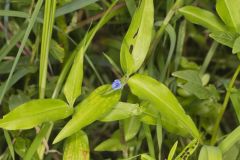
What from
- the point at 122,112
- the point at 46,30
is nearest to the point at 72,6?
the point at 46,30

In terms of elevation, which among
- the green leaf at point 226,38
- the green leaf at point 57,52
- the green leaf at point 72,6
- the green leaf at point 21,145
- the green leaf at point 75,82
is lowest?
the green leaf at point 21,145

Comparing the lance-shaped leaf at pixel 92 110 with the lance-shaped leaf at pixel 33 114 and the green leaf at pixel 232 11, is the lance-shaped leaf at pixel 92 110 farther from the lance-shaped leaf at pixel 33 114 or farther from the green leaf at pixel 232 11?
the green leaf at pixel 232 11

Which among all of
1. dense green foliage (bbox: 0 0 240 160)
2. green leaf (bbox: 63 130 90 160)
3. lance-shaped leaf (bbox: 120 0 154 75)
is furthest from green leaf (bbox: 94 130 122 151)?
lance-shaped leaf (bbox: 120 0 154 75)

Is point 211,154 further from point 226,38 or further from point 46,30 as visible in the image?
point 46,30

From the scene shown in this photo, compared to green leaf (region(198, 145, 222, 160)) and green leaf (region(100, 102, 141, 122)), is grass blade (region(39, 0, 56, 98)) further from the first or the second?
green leaf (region(198, 145, 222, 160))

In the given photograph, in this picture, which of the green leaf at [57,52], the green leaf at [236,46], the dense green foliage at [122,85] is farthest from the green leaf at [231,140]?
the green leaf at [57,52]

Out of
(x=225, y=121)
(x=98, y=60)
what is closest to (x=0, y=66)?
(x=98, y=60)
